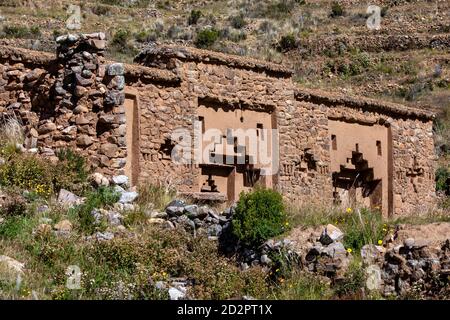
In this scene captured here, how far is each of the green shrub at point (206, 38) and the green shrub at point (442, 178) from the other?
659 inches

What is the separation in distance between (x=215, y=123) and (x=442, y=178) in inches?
413

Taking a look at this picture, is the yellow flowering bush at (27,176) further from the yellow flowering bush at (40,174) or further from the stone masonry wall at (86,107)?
the stone masonry wall at (86,107)

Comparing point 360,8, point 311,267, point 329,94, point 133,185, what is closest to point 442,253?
point 311,267

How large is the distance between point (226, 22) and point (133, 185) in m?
33.9

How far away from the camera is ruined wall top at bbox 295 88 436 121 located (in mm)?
21438

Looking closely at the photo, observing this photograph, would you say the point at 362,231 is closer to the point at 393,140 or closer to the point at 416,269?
the point at 416,269

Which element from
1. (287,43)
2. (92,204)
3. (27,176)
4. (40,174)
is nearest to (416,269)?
(92,204)

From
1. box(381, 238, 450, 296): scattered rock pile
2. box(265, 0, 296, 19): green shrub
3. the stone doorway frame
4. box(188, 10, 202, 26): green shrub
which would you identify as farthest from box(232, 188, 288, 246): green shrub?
box(265, 0, 296, 19): green shrub

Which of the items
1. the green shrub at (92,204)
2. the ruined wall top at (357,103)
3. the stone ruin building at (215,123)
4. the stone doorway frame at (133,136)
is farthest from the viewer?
the ruined wall top at (357,103)

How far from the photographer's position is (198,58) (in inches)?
765

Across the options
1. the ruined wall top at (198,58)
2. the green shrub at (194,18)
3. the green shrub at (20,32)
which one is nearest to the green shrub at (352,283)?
the ruined wall top at (198,58)

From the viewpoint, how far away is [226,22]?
5072cm

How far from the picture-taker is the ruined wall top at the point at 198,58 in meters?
19.2

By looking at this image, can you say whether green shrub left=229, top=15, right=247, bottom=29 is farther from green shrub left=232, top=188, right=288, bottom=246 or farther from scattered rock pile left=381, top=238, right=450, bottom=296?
scattered rock pile left=381, top=238, right=450, bottom=296
